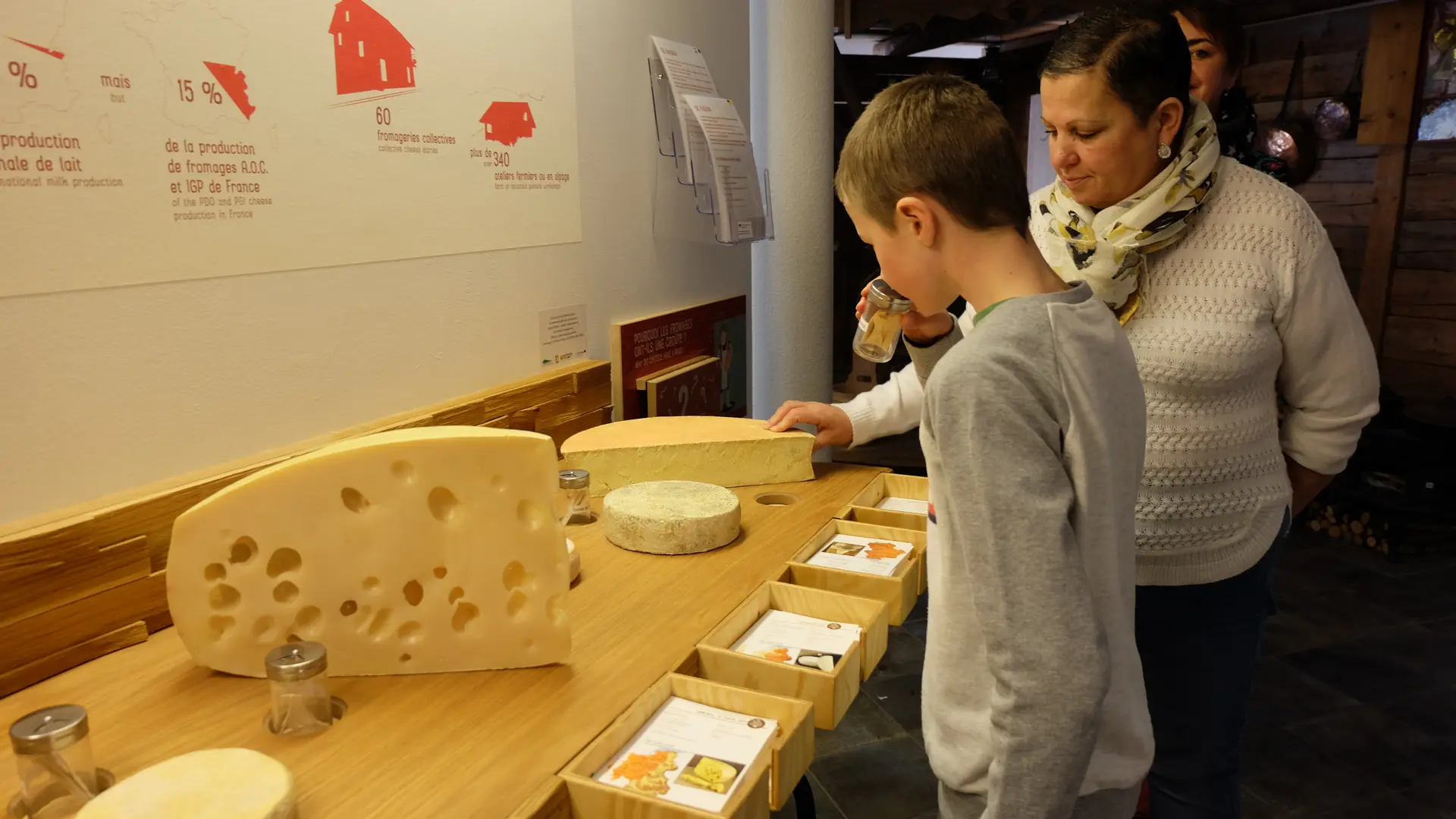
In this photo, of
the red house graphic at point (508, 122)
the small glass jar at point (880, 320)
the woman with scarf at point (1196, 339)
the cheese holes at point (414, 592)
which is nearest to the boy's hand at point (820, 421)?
the small glass jar at point (880, 320)

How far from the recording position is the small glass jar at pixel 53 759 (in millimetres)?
798

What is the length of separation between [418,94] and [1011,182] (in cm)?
100

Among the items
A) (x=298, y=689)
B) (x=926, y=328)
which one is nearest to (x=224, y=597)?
(x=298, y=689)

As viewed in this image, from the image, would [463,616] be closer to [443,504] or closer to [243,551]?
[443,504]

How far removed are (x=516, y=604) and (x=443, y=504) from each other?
0.14 metres

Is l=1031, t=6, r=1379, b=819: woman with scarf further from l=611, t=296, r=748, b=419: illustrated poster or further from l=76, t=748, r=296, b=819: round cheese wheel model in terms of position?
l=76, t=748, r=296, b=819: round cheese wheel model

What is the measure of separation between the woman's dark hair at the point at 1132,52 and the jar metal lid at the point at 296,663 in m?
1.18

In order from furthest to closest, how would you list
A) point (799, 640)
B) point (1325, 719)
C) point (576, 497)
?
point (1325, 719)
point (576, 497)
point (799, 640)

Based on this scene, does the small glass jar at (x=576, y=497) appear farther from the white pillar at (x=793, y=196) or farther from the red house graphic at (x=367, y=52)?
the white pillar at (x=793, y=196)

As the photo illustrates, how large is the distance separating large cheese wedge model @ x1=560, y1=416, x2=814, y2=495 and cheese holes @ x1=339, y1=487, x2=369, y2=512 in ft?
1.96

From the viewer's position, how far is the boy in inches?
32.6

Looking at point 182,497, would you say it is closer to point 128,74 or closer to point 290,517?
point 290,517

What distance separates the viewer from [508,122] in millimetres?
1705

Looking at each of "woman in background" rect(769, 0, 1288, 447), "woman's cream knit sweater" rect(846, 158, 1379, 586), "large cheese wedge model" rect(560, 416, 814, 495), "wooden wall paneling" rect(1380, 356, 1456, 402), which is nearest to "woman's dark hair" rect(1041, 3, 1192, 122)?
"woman's cream knit sweater" rect(846, 158, 1379, 586)
